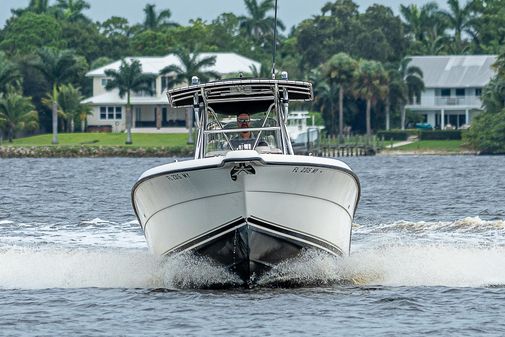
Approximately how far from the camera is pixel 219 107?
2798cm

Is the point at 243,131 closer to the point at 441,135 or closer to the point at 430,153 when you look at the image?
the point at 430,153

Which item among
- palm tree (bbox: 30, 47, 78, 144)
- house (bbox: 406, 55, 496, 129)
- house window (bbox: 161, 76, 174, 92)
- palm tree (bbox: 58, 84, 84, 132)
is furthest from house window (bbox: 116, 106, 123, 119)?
house (bbox: 406, 55, 496, 129)

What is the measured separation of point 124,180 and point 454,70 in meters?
66.0

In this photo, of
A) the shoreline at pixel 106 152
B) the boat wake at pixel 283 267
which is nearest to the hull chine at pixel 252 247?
the boat wake at pixel 283 267

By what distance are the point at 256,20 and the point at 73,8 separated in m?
25.0

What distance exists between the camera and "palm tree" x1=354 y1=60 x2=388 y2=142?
12244 cm

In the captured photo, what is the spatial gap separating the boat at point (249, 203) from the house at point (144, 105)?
103 metres

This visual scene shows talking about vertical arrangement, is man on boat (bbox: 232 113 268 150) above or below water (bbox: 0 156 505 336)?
above

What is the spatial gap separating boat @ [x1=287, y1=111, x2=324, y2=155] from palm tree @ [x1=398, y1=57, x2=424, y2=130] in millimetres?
12420

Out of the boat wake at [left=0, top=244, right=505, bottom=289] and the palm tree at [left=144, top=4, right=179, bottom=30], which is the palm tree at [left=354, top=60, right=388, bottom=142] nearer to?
the palm tree at [left=144, top=4, right=179, bottom=30]

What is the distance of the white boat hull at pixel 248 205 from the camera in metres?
23.9

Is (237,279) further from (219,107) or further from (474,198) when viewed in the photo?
(474,198)

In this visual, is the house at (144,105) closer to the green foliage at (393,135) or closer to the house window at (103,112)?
the house window at (103,112)

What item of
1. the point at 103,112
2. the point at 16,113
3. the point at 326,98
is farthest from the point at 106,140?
the point at 326,98
